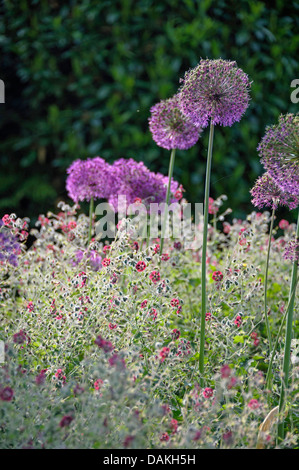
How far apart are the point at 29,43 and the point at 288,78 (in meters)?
2.41

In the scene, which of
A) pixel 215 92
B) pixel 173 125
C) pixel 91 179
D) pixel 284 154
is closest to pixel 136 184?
pixel 91 179

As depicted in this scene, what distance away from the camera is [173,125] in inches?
104

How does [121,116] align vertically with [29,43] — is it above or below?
below

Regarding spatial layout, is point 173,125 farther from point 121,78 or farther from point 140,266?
point 121,78

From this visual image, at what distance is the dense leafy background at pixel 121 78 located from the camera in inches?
181

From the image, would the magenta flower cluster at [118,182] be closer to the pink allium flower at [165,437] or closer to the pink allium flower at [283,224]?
the pink allium flower at [283,224]

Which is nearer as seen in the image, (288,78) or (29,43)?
(288,78)

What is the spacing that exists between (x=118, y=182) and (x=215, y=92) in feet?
3.15

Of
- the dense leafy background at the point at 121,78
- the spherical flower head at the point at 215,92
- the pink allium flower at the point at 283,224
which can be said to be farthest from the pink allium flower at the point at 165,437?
the dense leafy background at the point at 121,78

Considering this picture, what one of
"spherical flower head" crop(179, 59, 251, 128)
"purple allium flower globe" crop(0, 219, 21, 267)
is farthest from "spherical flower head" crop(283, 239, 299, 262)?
"purple allium flower globe" crop(0, 219, 21, 267)

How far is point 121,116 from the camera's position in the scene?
477 cm
